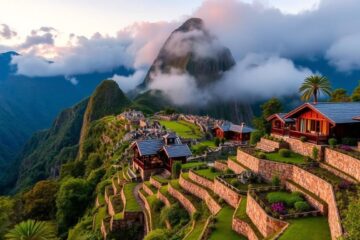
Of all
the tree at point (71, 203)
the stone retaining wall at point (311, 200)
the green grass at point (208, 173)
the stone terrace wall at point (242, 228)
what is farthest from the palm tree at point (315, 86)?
the tree at point (71, 203)

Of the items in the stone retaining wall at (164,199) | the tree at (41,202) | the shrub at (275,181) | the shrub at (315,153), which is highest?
the shrub at (315,153)

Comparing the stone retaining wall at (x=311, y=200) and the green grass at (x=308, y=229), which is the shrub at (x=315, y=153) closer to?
the stone retaining wall at (x=311, y=200)

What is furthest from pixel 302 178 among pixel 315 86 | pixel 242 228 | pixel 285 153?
pixel 315 86

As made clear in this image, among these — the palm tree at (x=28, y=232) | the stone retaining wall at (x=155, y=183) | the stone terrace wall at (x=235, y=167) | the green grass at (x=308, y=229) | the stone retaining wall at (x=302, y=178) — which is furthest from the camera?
the stone retaining wall at (x=155, y=183)

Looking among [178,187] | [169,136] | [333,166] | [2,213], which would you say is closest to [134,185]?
[169,136]

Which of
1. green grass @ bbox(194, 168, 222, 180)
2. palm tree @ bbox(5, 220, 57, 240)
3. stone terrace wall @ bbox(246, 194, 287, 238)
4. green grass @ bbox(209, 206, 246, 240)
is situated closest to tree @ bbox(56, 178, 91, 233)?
palm tree @ bbox(5, 220, 57, 240)

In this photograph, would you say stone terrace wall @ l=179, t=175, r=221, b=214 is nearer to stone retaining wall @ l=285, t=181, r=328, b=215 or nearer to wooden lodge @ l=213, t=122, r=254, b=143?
stone retaining wall @ l=285, t=181, r=328, b=215

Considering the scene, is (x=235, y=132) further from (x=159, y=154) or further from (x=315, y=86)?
(x=315, y=86)
